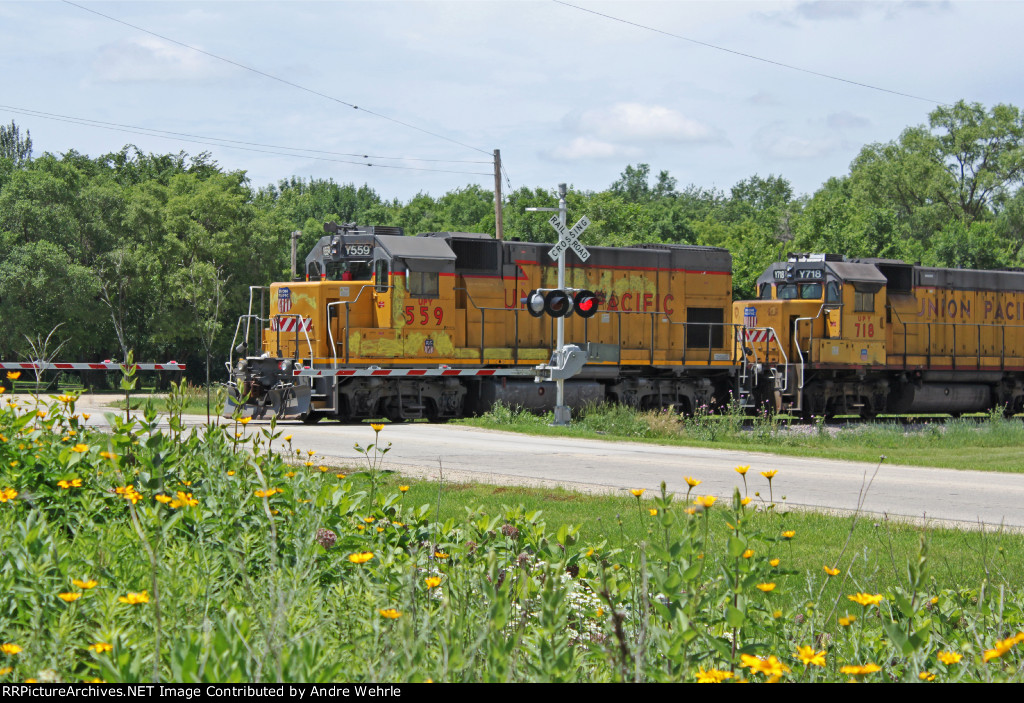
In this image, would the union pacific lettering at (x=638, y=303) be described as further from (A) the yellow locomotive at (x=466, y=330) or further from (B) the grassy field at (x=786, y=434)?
(B) the grassy field at (x=786, y=434)

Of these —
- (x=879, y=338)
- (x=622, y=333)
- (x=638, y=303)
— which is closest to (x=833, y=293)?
(x=879, y=338)

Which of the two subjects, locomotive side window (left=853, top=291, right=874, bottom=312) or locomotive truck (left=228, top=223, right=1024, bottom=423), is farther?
locomotive side window (left=853, top=291, right=874, bottom=312)

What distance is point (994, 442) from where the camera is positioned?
64.0 feet

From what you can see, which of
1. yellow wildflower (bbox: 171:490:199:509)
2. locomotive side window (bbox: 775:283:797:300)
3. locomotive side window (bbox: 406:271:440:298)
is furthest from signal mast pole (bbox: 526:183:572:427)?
yellow wildflower (bbox: 171:490:199:509)

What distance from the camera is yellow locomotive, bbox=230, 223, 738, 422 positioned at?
2148 cm

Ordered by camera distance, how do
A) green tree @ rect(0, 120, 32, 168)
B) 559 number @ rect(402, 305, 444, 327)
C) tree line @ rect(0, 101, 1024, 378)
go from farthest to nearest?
1. green tree @ rect(0, 120, 32, 168)
2. tree line @ rect(0, 101, 1024, 378)
3. 559 number @ rect(402, 305, 444, 327)

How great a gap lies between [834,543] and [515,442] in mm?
9862

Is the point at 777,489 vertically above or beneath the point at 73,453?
beneath

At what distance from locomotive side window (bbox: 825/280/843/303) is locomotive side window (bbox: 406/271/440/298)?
10449 millimetres

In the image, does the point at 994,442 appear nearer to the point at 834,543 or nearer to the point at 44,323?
the point at 834,543

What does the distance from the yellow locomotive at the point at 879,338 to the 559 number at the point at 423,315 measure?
8.27 meters

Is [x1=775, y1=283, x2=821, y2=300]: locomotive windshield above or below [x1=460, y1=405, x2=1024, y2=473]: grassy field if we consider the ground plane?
above

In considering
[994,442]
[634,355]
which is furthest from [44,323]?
[994,442]

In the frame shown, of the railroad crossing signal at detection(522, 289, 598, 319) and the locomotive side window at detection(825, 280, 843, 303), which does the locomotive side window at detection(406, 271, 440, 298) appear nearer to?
the railroad crossing signal at detection(522, 289, 598, 319)
